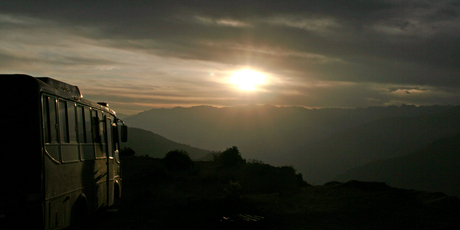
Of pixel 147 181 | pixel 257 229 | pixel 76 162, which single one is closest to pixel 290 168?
pixel 147 181

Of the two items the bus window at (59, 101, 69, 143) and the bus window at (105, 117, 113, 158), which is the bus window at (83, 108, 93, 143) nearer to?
the bus window at (59, 101, 69, 143)

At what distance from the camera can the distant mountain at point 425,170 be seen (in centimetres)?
14450

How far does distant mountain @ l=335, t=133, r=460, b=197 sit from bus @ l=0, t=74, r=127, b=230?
151045mm

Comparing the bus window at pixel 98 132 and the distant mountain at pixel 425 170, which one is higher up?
the bus window at pixel 98 132

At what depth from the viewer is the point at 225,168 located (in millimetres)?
28812

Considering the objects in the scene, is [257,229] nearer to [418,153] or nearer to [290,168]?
[290,168]

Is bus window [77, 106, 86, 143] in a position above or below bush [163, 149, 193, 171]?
above

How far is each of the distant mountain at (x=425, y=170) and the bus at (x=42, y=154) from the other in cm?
15105

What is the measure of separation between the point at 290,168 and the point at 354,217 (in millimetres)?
15135

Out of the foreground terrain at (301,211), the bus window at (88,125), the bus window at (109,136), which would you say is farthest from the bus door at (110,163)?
the bus window at (88,125)

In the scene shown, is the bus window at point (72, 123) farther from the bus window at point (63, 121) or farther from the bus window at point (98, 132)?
the bus window at point (98, 132)

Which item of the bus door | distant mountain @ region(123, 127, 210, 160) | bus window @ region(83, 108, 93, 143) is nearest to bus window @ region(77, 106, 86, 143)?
bus window @ region(83, 108, 93, 143)

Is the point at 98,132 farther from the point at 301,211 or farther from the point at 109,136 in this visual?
the point at 301,211

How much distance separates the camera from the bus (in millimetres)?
5625
